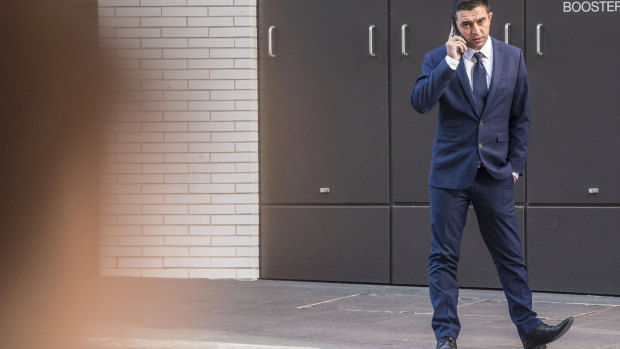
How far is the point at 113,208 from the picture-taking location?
5.73 feet

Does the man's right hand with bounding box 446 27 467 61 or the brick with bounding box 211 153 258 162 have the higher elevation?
the man's right hand with bounding box 446 27 467 61

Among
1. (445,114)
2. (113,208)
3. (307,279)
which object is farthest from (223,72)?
(113,208)

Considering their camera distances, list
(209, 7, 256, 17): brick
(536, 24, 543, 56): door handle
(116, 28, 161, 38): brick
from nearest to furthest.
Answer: (116, 28, 161, 38): brick < (536, 24, 543, 56): door handle < (209, 7, 256, 17): brick

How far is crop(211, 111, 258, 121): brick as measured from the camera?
779cm

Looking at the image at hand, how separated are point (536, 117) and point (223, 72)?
2533mm

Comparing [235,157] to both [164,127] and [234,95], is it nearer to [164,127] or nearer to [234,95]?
[234,95]

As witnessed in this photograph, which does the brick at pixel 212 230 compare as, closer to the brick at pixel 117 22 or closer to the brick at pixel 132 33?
the brick at pixel 117 22

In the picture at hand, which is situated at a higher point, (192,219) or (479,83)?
(479,83)

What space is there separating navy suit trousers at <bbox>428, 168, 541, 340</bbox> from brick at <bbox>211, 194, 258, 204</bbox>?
3.42 m

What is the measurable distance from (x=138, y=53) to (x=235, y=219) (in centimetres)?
642

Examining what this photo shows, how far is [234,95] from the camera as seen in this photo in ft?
25.6

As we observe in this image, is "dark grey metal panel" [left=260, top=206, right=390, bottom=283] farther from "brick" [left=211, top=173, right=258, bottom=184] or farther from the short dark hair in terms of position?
the short dark hair

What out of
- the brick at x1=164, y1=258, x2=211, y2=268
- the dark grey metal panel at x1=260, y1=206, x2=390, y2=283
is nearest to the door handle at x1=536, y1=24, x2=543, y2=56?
the dark grey metal panel at x1=260, y1=206, x2=390, y2=283

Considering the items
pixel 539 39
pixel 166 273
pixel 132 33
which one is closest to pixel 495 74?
pixel 539 39
